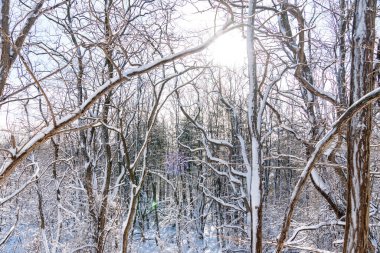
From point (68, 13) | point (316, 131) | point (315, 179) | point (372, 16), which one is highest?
point (68, 13)

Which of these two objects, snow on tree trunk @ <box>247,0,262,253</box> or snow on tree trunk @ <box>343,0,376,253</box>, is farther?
snow on tree trunk @ <box>247,0,262,253</box>

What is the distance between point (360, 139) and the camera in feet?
9.20

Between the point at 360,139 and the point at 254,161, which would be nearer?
the point at 360,139

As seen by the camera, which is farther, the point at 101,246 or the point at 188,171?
the point at 188,171

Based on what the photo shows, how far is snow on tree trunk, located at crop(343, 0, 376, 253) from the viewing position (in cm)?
278

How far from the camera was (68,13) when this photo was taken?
7566 millimetres

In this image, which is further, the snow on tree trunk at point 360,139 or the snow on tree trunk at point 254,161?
the snow on tree trunk at point 254,161

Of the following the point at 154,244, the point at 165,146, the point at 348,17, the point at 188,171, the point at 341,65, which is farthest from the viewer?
the point at 165,146

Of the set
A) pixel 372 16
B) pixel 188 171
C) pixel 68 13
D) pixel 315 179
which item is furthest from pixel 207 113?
pixel 372 16

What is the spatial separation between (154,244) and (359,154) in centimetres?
2189

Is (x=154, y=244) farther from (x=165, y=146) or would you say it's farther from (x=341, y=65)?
(x=341, y=65)

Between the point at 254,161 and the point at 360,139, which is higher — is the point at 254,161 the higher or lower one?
the lower one

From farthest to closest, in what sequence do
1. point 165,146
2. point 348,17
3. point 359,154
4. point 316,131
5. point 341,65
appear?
point 165,146, point 316,131, point 341,65, point 348,17, point 359,154

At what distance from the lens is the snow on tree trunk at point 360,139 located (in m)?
2.78
